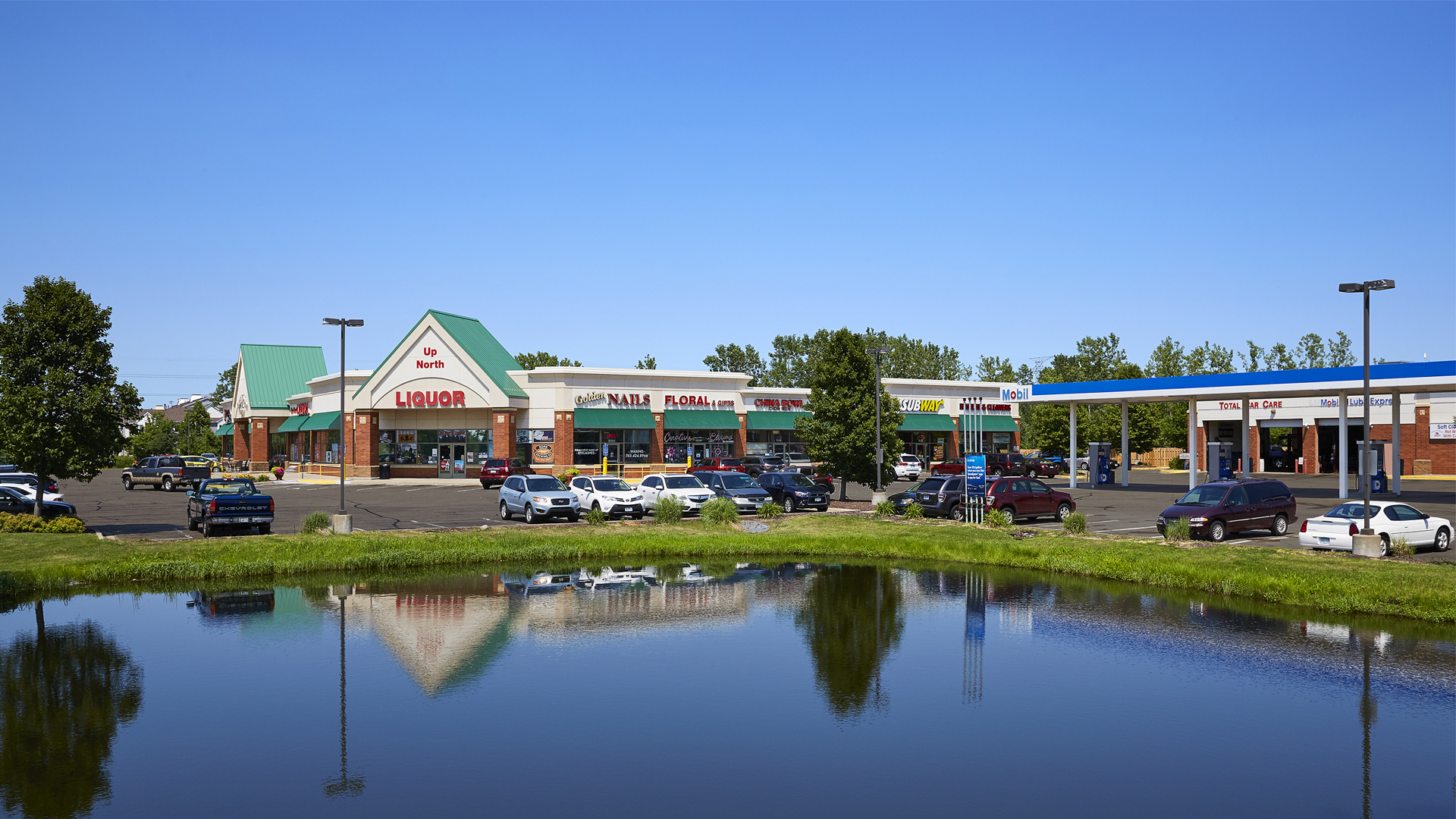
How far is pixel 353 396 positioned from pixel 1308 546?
55900mm

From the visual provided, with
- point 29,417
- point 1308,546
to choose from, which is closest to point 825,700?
point 1308,546

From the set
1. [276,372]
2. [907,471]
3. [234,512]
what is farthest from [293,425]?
[234,512]

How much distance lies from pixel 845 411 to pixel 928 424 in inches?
1194

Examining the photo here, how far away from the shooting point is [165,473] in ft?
183

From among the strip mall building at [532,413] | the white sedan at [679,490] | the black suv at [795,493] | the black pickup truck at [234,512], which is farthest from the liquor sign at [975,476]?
the strip mall building at [532,413]

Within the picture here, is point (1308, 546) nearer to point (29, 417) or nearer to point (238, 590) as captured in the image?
point (238, 590)

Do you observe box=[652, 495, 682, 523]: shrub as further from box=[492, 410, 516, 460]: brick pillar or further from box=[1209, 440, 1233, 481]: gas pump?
box=[1209, 440, 1233, 481]: gas pump

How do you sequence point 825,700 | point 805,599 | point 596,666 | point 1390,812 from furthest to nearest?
point 805,599, point 596,666, point 825,700, point 1390,812

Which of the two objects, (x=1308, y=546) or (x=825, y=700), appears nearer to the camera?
(x=825, y=700)

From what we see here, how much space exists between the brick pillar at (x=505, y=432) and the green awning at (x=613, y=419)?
3.90 metres

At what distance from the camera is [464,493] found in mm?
51000

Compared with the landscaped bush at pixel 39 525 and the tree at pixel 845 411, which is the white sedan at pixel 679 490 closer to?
the tree at pixel 845 411

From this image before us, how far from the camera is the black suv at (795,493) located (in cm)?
3897

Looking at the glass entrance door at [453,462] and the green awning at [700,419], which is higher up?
the green awning at [700,419]
